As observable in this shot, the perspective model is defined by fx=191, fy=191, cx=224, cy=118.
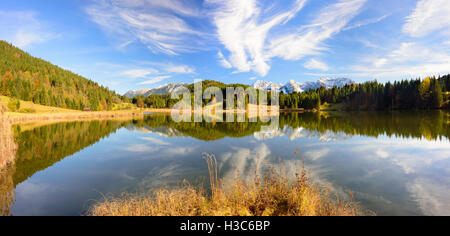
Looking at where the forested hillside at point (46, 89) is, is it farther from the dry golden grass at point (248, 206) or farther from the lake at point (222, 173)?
the dry golden grass at point (248, 206)

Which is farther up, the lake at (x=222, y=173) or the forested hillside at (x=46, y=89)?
A: the forested hillside at (x=46, y=89)

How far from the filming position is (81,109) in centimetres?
15275

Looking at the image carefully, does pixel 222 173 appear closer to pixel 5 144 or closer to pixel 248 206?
pixel 248 206

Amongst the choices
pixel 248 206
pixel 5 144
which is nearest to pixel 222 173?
pixel 248 206

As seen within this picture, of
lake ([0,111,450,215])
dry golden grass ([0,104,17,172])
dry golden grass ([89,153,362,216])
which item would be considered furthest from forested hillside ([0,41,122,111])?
dry golden grass ([89,153,362,216])

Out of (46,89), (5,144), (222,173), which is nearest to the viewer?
(222,173)

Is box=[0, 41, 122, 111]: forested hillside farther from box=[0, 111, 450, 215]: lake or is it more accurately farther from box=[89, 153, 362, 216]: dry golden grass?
box=[89, 153, 362, 216]: dry golden grass

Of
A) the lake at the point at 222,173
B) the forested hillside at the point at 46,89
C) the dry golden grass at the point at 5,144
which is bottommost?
the lake at the point at 222,173

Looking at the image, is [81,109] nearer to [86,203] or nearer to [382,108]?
[86,203]

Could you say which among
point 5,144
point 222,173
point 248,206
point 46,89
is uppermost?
point 46,89

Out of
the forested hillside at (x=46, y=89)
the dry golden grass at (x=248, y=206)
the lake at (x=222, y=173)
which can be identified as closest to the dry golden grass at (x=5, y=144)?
the lake at (x=222, y=173)

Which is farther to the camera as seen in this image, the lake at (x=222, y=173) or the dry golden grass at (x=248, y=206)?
the lake at (x=222, y=173)
